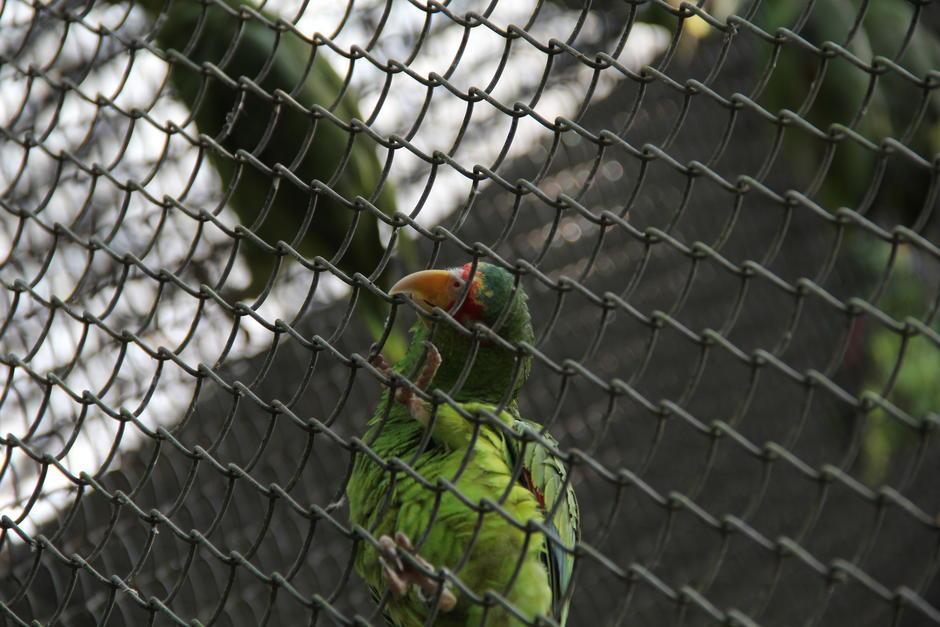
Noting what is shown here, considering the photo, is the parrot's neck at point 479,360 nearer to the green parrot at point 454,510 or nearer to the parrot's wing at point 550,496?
the green parrot at point 454,510

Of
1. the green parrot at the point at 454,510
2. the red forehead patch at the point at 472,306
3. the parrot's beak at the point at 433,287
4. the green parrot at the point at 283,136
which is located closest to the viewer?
the green parrot at the point at 454,510

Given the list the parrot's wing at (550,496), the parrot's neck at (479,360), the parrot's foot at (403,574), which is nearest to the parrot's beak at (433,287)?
the parrot's neck at (479,360)

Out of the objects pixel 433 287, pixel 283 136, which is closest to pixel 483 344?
pixel 433 287

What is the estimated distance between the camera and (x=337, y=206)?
6.47 ft

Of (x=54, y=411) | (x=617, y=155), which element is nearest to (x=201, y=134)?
(x=54, y=411)

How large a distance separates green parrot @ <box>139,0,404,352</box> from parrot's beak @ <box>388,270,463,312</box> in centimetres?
7

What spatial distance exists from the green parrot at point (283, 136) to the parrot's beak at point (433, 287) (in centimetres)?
7

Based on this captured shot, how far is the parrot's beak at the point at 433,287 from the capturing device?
2.03 meters

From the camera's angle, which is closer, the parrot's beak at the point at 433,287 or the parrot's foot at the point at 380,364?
the parrot's foot at the point at 380,364

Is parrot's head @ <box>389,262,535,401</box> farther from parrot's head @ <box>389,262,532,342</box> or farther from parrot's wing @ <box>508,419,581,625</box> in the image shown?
parrot's wing @ <box>508,419,581,625</box>

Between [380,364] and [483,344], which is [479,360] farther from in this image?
[380,364]

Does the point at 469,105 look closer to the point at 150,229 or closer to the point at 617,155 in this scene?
the point at 150,229

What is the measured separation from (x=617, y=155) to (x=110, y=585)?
122 inches

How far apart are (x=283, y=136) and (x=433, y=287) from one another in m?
0.40
